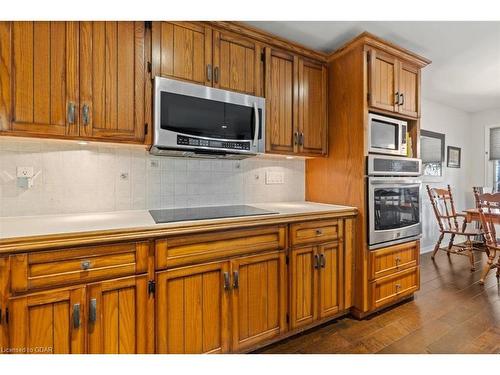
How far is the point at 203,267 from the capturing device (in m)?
1.43

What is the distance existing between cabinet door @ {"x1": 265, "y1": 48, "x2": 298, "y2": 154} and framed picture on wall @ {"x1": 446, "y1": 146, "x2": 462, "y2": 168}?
3.49m

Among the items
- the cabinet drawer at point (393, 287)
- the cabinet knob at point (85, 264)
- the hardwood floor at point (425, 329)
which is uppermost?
the cabinet knob at point (85, 264)

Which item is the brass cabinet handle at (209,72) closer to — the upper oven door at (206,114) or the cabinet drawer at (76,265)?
the upper oven door at (206,114)

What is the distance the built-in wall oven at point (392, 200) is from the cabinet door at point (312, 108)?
46cm

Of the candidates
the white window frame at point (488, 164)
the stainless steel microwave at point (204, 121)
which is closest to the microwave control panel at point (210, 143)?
the stainless steel microwave at point (204, 121)

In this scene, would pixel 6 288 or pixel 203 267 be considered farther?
pixel 203 267

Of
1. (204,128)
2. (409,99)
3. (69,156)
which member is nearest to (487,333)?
(409,99)

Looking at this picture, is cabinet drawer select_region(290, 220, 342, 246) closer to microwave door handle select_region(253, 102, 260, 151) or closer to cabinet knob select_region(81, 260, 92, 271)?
microwave door handle select_region(253, 102, 260, 151)

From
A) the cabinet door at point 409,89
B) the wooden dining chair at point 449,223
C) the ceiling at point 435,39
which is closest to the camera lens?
the ceiling at point 435,39

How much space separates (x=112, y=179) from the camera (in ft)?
5.72

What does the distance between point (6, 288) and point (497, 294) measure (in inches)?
146

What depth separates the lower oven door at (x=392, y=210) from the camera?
205cm

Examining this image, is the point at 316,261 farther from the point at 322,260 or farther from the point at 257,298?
the point at 257,298
